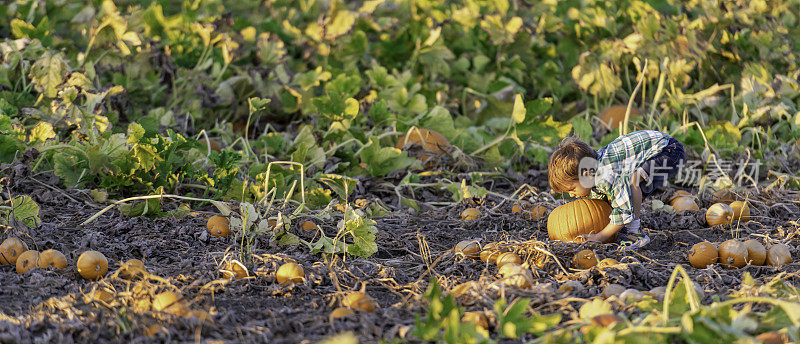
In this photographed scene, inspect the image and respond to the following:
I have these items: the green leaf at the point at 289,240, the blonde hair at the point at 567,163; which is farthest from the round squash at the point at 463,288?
the green leaf at the point at 289,240

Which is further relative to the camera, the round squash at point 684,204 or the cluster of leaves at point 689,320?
the round squash at point 684,204

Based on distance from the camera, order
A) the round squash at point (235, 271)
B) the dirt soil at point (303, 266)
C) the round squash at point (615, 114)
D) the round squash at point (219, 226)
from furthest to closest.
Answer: the round squash at point (615, 114), the round squash at point (219, 226), the round squash at point (235, 271), the dirt soil at point (303, 266)

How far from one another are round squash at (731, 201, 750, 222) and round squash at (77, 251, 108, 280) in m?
2.65

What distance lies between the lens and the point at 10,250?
9.55 feet

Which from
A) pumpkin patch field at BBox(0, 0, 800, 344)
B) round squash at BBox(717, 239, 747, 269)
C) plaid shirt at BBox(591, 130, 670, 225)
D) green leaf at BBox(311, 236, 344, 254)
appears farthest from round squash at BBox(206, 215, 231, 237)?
round squash at BBox(717, 239, 747, 269)

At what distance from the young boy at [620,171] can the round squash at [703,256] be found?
240mm

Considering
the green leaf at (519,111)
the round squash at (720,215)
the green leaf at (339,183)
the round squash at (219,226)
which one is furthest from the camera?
the green leaf at (519,111)

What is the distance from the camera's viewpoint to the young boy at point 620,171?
310cm

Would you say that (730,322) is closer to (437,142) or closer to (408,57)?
(437,142)

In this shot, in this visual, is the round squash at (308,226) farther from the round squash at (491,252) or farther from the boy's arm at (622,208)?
the boy's arm at (622,208)

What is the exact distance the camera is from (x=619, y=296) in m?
2.45

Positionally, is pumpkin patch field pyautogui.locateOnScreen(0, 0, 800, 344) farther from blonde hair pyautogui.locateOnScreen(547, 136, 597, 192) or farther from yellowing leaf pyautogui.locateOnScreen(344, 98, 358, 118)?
blonde hair pyautogui.locateOnScreen(547, 136, 597, 192)

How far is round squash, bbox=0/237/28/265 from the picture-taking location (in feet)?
9.55

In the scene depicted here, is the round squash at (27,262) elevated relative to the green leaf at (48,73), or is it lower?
lower
